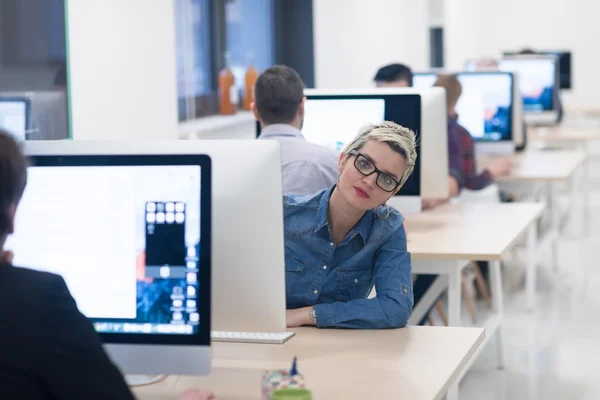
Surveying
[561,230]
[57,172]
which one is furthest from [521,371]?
[561,230]

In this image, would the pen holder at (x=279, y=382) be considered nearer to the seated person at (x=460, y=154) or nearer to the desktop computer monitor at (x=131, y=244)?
the desktop computer monitor at (x=131, y=244)

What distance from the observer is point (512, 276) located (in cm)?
567

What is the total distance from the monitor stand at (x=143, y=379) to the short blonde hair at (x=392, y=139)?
2.31 ft

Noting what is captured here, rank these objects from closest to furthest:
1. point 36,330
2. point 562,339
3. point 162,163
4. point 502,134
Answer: point 36,330
point 162,163
point 562,339
point 502,134

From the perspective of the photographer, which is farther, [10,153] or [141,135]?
[141,135]

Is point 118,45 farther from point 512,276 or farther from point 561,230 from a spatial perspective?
point 561,230

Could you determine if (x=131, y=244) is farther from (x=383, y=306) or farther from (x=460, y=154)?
(x=460, y=154)

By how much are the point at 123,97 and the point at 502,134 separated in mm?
2439

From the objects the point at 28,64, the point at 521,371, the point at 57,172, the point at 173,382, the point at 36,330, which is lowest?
the point at 521,371

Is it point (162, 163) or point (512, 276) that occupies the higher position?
point (162, 163)

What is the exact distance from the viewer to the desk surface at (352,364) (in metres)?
1.73

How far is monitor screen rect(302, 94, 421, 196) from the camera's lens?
329cm

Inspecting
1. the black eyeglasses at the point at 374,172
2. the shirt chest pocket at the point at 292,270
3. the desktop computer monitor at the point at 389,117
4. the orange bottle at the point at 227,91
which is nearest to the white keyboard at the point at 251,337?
the shirt chest pocket at the point at 292,270

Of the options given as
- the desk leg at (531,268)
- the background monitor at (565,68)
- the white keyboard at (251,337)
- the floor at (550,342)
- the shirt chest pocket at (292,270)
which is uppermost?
the background monitor at (565,68)
